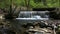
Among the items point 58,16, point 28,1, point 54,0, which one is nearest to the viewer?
point 58,16

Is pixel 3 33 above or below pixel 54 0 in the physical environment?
below

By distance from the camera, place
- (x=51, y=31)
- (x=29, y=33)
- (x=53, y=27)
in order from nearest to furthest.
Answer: (x=29, y=33)
(x=51, y=31)
(x=53, y=27)

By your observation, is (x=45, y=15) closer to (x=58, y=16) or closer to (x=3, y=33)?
(x=58, y=16)

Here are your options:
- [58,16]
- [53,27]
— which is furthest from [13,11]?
[53,27]

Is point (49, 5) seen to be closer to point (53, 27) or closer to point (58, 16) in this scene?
point (58, 16)

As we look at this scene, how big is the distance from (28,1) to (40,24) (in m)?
4.84

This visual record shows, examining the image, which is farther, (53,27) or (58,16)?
(58,16)

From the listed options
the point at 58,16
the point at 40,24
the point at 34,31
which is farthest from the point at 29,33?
the point at 58,16

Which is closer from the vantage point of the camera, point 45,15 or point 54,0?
point 45,15

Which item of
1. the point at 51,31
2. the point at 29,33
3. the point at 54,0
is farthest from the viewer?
the point at 54,0

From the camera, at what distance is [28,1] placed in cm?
1156

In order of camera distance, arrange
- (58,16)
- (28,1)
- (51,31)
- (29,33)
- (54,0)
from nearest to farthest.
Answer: (29,33) → (51,31) → (58,16) → (28,1) → (54,0)

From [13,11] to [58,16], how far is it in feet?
8.59

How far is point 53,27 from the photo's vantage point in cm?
→ 682
